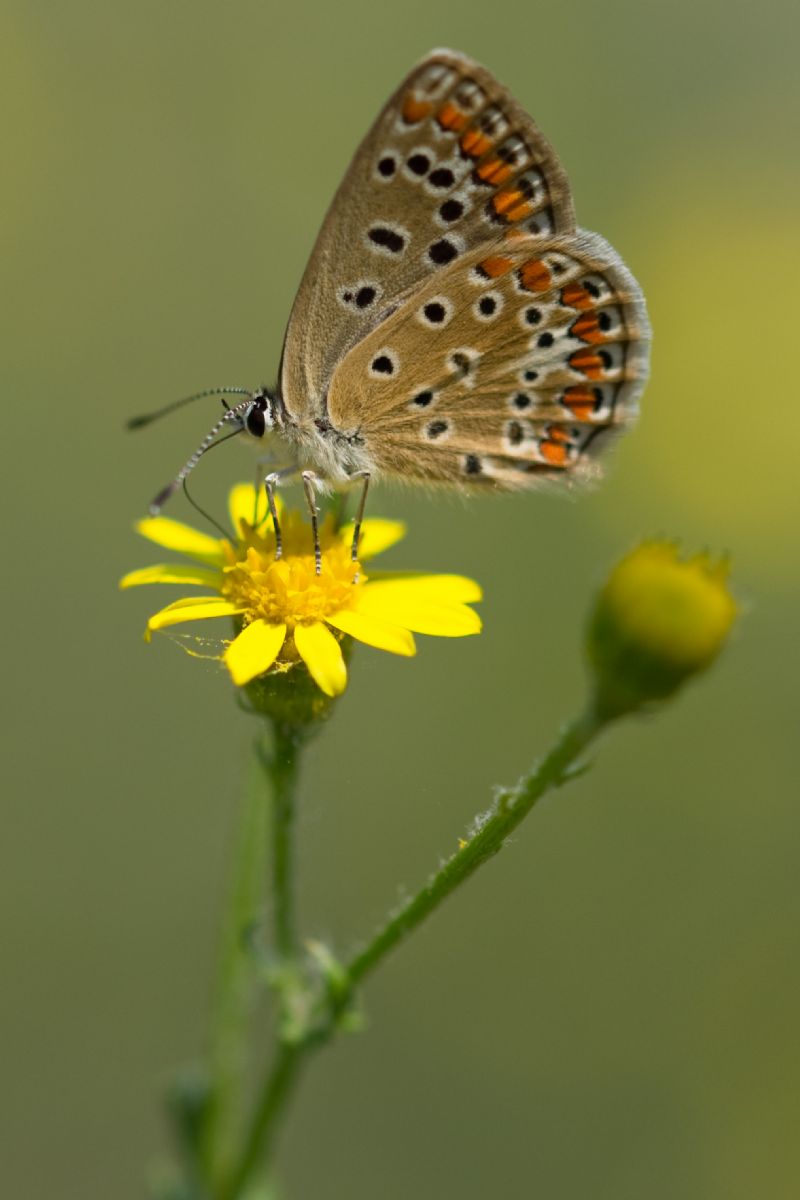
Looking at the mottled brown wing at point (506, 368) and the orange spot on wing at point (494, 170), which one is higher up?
the orange spot on wing at point (494, 170)

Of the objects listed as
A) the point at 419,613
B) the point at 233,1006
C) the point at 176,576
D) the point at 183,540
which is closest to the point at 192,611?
the point at 176,576

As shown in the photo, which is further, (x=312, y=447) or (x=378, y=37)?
(x=378, y=37)

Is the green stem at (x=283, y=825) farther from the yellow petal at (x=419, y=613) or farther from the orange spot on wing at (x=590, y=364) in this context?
the orange spot on wing at (x=590, y=364)

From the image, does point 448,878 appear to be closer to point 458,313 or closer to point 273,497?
point 273,497

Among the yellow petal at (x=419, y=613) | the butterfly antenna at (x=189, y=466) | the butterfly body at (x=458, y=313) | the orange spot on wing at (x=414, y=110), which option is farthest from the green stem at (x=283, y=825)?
the orange spot on wing at (x=414, y=110)

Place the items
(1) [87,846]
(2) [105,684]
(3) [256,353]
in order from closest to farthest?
(1) [87,846] → (2) [105,684] → (3) [256,353]

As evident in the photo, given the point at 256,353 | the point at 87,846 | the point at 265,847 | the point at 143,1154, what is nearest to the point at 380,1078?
the point at 143,1154

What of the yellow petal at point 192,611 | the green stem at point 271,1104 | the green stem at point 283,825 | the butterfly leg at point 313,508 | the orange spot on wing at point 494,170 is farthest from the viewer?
the orange spot on wing at point 494,170

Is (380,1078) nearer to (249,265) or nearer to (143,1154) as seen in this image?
(143,1154)
